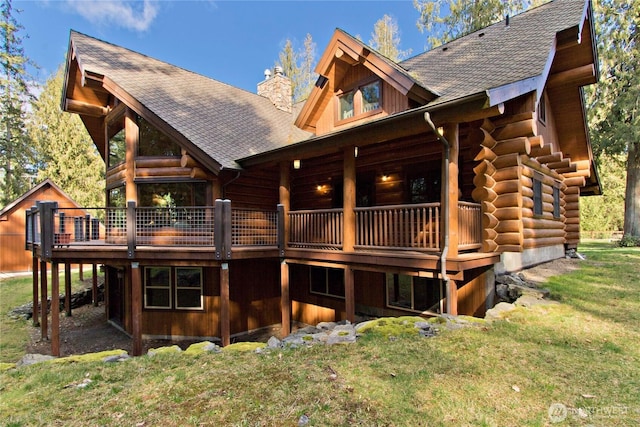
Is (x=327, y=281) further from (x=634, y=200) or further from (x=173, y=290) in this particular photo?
(x=634, y=200)

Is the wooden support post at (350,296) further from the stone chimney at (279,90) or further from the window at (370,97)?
the stone chimney at (279,90)

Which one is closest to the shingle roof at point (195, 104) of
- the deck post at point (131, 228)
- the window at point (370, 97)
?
the deck post at point (131, 228)

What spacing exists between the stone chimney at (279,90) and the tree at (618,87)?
54.4 feet

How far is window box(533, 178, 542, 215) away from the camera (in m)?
9.18

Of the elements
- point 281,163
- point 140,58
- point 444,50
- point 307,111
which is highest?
point 140,58

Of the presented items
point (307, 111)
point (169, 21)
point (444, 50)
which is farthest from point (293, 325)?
point (169, 21)

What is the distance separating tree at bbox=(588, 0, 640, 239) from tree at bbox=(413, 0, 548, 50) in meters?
4.37

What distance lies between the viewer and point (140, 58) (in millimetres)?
13273

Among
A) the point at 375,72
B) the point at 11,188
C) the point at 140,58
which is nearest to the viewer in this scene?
the point at 375,72

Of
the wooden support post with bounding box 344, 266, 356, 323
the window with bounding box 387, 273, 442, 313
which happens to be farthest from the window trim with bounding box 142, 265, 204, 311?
the window with bounding box 387, 273, 442, 313

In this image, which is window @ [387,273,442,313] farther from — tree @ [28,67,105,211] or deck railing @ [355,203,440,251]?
tree @ [28,67,105,211]

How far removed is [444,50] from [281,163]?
6.56 metres

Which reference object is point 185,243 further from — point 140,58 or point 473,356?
point 140,58

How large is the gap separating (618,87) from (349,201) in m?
19.8
